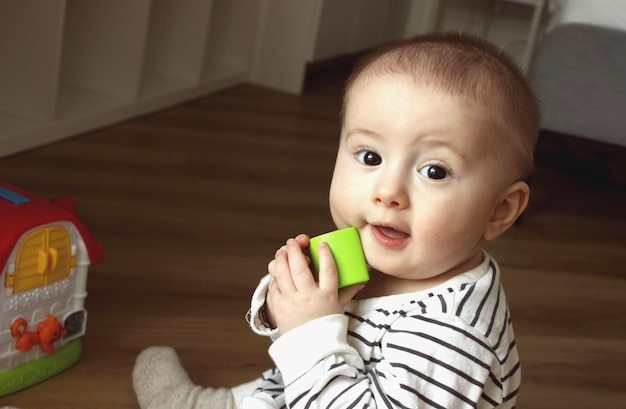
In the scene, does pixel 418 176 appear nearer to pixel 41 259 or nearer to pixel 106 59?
pixel 41 259

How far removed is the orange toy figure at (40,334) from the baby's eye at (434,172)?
58 cm

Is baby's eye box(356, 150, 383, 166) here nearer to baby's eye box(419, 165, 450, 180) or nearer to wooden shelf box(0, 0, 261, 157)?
baby's eye box(419, 165, 450, 180)

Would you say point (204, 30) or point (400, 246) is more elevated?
point (400, 246)

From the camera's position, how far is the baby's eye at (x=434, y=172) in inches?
30.9

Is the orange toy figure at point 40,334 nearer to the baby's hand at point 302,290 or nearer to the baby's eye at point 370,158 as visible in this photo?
the baby's hand at point 302,290

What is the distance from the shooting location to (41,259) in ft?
3.55

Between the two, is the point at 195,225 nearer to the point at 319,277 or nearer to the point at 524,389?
the point at 524,389

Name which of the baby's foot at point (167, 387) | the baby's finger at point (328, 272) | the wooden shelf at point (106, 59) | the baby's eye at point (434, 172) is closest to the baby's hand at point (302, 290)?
the baby's finger at point (328, 272)

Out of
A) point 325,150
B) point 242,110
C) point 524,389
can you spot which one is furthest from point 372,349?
point 242,110

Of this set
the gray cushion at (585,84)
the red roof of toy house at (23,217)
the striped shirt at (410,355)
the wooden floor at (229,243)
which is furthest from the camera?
the gray cushion at (585,84)

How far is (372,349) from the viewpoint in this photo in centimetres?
84

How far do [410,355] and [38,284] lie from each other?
548 millimetres

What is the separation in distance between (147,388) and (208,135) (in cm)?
130

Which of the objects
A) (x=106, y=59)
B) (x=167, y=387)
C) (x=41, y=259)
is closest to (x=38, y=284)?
(x=41, y=259)
